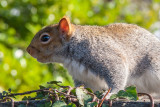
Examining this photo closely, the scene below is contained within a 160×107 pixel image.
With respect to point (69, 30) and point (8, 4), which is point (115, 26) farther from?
point (8, 4)

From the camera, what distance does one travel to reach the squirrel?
2805 millimetres

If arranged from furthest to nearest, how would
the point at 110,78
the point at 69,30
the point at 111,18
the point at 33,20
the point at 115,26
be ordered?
the point at 111,18
the point at 33,20
the point at 115,26
the point at 69,30
the point at 110,78

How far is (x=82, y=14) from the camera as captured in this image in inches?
185

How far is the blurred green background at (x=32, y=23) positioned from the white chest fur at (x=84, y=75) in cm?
119

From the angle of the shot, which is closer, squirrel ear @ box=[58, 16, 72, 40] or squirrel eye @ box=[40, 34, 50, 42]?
squirrel ear @ box=[58, 16, 72, 40]

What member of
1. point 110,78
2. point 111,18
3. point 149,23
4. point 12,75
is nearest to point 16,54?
point 12,75

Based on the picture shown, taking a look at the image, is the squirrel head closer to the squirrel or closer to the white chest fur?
the squirrel

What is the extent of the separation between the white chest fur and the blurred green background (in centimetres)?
119

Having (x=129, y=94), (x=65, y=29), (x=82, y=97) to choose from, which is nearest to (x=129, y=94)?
(x=129, y=94)

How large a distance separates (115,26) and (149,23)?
235cm

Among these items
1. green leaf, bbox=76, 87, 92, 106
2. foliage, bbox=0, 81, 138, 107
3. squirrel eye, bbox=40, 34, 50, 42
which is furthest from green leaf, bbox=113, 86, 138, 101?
squirrel eye, bbox=40, 34, 50, 42

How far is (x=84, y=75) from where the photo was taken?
9.27 feet

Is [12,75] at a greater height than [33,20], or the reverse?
[33,20]

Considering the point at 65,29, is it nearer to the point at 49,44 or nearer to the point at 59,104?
the point at 49,44
